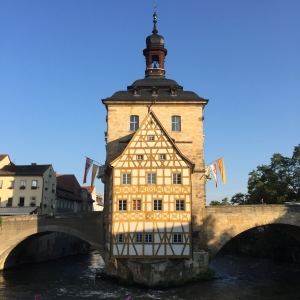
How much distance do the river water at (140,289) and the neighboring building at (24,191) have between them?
25.9ft

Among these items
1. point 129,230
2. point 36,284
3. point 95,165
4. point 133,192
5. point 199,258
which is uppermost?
point 95,165

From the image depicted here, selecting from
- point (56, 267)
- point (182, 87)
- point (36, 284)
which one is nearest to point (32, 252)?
point (56, 267)

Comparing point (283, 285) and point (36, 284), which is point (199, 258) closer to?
point (283, 285)

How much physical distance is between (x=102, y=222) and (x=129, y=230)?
14.8ft

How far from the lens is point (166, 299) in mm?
19578

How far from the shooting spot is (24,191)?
1560 inches

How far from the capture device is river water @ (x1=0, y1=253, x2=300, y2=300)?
21.0m

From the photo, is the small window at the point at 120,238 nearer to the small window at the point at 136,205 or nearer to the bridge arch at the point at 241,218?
the small window at the point at 136,205

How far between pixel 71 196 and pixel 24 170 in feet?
42.6

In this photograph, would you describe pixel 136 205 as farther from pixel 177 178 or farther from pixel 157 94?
pixel 157 94

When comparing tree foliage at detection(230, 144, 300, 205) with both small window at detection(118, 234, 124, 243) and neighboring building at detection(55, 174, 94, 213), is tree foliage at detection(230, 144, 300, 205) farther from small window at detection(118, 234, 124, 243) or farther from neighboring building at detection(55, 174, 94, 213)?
neighboring building at detection(55, 174, 94, 213)

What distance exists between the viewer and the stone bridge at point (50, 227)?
92.8 feet


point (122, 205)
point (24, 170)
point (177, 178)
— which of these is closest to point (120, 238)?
point (122, 205)

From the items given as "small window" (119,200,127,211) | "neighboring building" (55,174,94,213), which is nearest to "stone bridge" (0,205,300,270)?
"small window" (119,200,127,211)
